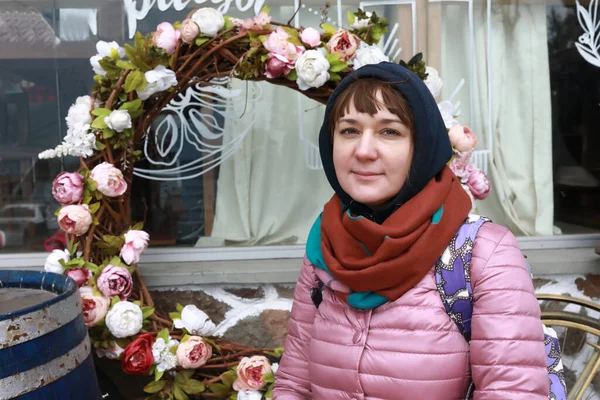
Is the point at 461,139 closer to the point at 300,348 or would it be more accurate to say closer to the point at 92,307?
the point at 300,348

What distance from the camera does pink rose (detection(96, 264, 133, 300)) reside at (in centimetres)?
215

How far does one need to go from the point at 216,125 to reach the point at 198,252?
0.58 m

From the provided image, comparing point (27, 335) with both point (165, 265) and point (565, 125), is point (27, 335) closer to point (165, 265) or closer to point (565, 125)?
point (165, 265)

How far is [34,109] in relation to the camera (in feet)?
8.81

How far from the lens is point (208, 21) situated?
2.15m

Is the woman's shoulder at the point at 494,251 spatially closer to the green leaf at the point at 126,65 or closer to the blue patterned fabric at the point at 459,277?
the blue patterned fabric at the point at 459,277

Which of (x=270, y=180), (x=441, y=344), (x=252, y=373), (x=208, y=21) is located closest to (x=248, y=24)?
(x=208, y=21)

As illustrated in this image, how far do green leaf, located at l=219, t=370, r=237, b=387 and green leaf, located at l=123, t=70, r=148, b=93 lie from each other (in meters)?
1.08

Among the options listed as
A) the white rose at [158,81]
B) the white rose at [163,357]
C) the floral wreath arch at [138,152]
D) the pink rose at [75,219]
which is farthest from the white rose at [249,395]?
the white rose at [158,81]

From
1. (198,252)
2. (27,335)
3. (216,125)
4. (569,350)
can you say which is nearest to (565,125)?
(569,350)

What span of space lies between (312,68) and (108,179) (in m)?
0.82

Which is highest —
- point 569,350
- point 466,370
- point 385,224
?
point 385,224

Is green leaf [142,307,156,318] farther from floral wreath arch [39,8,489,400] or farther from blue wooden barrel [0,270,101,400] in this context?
blue wooden barrel [0,270,101,400]

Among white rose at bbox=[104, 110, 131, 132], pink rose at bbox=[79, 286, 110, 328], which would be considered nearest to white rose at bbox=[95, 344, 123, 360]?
pink rose at bbox=[79, 286, 110, 328]
